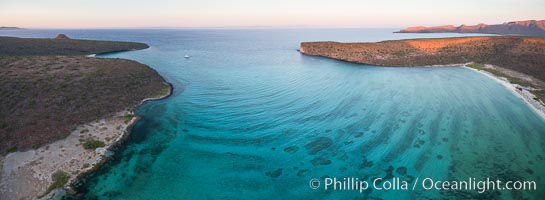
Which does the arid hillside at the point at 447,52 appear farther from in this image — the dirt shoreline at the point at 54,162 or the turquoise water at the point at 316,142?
the dirt shoreline at the point at 54,162

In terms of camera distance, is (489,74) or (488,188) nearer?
(488,188)

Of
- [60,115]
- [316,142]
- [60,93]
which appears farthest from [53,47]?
[316,142]

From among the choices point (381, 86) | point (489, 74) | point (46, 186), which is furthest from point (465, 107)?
point (46, 186)

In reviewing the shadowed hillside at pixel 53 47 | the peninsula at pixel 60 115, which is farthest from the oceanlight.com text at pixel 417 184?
the shadowed hillside at pixel 53 47

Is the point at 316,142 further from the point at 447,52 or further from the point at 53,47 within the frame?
the point at 53,47

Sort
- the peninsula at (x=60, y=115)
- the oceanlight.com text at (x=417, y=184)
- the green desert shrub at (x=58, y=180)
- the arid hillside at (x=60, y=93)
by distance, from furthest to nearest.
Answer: the arid hillside at (x=60, y=93) < the peninsula at (x=60, y=115) < the oceanlight.com text at (x=417, y=184) < the green desert shrub at (x=58, y=180)

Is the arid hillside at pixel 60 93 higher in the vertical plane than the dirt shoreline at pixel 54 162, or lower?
higher

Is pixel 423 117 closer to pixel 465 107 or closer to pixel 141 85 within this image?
pixel 465 107
